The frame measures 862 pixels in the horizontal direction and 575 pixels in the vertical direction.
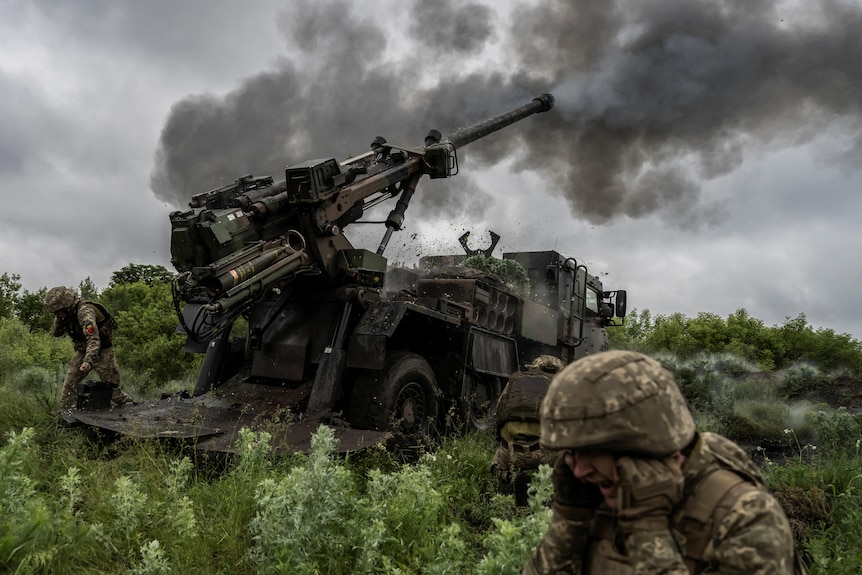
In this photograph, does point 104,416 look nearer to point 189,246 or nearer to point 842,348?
point 189,246

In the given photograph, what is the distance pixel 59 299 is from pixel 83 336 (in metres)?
0.62

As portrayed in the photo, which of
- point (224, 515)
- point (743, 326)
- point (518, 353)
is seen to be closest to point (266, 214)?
point (224, 515)

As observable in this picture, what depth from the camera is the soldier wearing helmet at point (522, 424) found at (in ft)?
15.2

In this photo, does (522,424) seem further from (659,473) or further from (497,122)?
(497,122)

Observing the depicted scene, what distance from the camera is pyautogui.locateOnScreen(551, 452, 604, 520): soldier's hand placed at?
2.05m

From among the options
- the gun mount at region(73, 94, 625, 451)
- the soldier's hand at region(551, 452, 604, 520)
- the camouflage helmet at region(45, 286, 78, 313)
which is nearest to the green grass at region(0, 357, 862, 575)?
the gun mount at region(73, 94, 625, 451)

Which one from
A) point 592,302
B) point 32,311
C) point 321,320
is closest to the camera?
point 321,320

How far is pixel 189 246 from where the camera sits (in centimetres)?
571

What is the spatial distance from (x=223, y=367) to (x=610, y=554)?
6.29 metres

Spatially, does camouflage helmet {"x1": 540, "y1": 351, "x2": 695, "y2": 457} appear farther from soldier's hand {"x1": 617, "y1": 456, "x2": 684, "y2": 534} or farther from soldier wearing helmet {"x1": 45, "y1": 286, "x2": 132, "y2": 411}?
soldier wearing helmet {"x1": 45, "y1": 286, "x2": 132, "y2": 411}

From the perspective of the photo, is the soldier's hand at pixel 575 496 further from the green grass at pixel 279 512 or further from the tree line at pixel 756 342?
the tree line at pixel 756 342

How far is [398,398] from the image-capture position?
22.2 feet

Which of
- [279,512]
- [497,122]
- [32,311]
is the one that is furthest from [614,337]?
[279,512]

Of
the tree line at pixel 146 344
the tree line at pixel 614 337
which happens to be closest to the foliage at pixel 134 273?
the tree line at pixel 614 337
